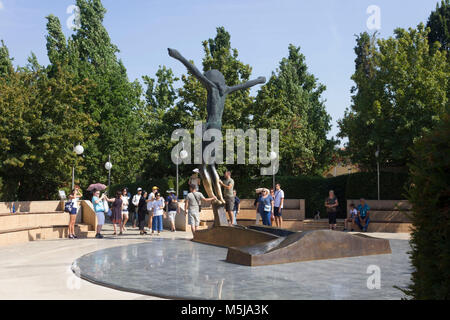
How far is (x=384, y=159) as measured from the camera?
2491 centimetres

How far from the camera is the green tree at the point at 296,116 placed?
3159 cm

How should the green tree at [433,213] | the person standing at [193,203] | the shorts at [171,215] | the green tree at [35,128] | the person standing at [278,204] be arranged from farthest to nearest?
the green tree at [35,128]
the shorts at [171,215]
the person standing at [278,204]
the person standing at [193,203]
the green tree at [433,213]

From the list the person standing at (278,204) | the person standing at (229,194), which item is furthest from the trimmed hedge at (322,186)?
the person standing at (229,194)

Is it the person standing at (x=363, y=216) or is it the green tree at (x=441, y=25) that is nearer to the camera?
the person standing at (x=363, y=216)

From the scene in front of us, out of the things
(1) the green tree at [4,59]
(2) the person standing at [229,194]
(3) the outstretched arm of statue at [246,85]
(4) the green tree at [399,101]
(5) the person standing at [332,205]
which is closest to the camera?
(3) the outstretched arm of statue at [246,85]

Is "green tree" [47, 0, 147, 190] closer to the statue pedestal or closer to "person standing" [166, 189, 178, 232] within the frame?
"person standing" [166, 189, 178, 232]

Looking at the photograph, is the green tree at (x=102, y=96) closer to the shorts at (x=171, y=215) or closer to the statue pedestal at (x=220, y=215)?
the shorts at (x=171, y=215)

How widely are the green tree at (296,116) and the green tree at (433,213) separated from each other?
27.6m

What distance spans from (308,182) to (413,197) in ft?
80.5

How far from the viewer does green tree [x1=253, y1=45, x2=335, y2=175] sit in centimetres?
3159

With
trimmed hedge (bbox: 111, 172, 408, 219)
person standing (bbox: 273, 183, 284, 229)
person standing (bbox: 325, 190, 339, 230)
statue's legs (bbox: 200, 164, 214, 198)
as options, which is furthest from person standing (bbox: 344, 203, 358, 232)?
statue's legs (bbox: 200, 164, 214, 198)
